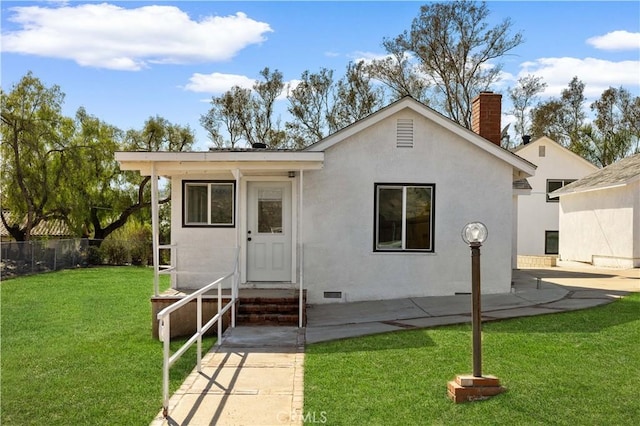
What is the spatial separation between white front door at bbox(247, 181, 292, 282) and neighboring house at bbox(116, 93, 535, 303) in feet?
0.07

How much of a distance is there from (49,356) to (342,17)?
1092cm

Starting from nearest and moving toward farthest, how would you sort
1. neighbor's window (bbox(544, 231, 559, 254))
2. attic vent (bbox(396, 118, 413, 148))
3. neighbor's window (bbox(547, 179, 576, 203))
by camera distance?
attic vent (bbox(396, 118, 413, 148))
neighbor's window (bbox(547, 179, 576, 203))
neighbor's window (bbox(544, 231, 559, 254))

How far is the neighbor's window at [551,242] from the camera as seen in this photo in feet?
94.8

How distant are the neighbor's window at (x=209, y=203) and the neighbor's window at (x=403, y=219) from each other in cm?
315

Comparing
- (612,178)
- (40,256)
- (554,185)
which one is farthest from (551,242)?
(40,256)

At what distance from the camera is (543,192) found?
28.6m

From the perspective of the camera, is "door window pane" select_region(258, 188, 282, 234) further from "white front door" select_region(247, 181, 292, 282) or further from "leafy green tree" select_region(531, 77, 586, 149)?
"leafy green tree" select_region(531, 77, 586, 149)

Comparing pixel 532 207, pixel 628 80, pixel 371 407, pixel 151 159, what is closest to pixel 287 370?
pixel 371 407

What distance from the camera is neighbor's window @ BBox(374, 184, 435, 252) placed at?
11695 millimetres

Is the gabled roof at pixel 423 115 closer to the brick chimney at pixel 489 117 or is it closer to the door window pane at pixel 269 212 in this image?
the door window pane at pixel 269 212

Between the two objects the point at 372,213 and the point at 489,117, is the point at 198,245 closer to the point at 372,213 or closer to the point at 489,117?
the point at 372,213

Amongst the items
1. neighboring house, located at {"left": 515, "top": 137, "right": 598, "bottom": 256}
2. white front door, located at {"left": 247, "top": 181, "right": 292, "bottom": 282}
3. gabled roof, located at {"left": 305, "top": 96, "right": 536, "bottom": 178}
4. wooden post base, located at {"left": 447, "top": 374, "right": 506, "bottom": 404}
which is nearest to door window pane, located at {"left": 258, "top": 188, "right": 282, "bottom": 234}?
white front door, located at {"left": 247, "top": 181, "right": 292, "bottom": 282}

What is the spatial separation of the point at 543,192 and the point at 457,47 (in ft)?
29.0

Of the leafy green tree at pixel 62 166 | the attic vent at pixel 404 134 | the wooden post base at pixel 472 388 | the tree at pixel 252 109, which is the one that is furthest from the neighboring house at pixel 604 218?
the leafy green tree at pixel 62 166
